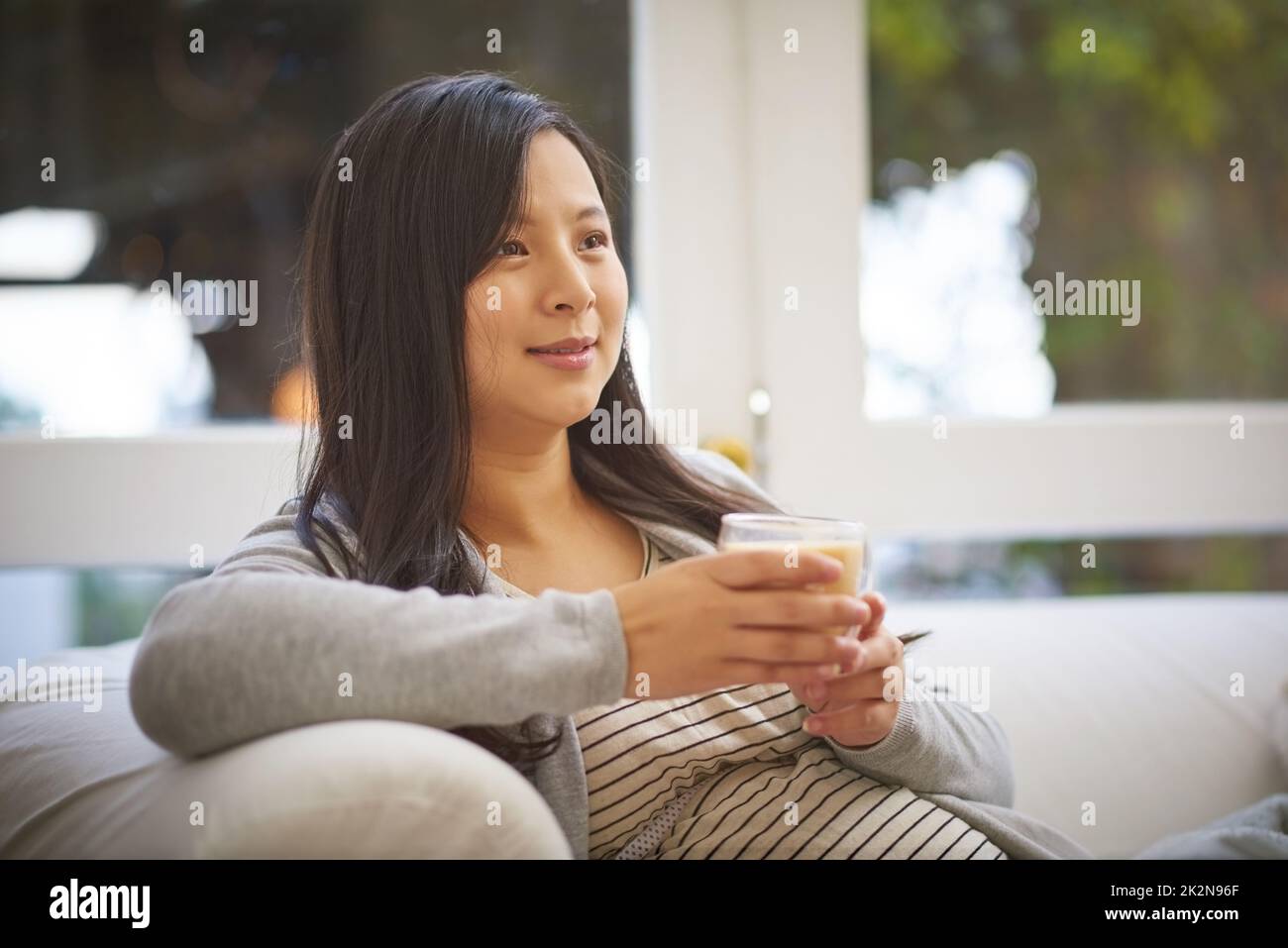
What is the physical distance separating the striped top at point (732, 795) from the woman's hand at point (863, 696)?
7 cm

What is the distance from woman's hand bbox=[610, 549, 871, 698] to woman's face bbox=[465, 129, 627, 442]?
339 millimetres

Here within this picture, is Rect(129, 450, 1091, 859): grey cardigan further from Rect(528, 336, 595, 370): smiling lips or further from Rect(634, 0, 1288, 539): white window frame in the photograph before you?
Rect(634, 0, 1288, 539): white window frame

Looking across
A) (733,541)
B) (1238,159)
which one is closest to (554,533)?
(733,541)

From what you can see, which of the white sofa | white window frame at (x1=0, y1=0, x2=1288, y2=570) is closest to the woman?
the white sofa

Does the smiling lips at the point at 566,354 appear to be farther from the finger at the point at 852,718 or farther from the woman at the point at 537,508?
the finger at the point at 852,718

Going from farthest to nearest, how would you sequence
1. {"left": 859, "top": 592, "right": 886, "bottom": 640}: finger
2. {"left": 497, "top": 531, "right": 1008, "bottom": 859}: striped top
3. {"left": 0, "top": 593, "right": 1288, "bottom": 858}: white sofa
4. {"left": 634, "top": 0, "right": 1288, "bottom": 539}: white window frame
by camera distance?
{"left": 634, "top": 0, "right": 1288, "bottom": 539}: white window frame
{"left": 497, "top": 531, "right": 1008, "bottom": 859}: striped top
{"left": 859, "top": 592, "right": 886, "bottom": 640}: finger
{"left": 0, "top": 593, "right": 1288, "bottom": 858}: white sofa

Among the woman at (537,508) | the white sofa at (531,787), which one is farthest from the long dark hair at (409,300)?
the white sofa at (531,787)

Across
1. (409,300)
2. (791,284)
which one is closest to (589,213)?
(409,300)

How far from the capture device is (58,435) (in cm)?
202

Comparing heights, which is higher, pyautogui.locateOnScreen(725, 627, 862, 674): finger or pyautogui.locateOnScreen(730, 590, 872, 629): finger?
pyautogui.locateOnScreen(730, 590, 872, 629): finger

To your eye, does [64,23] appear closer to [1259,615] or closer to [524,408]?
[524,408]

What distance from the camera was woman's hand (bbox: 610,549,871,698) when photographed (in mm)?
857

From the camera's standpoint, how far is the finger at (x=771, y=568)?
2.82 ft
